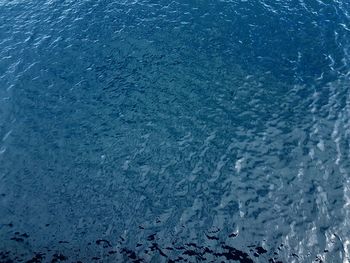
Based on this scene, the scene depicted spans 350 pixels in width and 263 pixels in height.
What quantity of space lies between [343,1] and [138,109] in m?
36.8

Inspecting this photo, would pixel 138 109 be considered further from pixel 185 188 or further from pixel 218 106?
pixel 185 188

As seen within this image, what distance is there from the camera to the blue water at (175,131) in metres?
31.6

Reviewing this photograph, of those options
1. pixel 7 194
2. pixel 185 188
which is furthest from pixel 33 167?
pixel 185 188

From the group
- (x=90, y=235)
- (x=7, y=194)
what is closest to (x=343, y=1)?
(x=90, y=235)

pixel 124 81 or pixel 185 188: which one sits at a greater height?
pixel 124 81

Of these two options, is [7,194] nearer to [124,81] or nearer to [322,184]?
[124,81]

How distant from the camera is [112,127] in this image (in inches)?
1607

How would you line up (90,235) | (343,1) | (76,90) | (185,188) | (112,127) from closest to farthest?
(90,235)
(185,188)
(112,127)
(76,90)
(343,1)

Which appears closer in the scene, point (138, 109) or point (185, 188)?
point (185, 188)

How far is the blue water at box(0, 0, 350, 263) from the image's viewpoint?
104 feet

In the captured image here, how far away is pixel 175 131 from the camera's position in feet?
130

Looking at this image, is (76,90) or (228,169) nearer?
(228,169)

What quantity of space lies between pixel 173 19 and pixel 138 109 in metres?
18.8

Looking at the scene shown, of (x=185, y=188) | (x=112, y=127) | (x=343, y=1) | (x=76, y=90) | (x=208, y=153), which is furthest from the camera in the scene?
(x=343, y=1)
